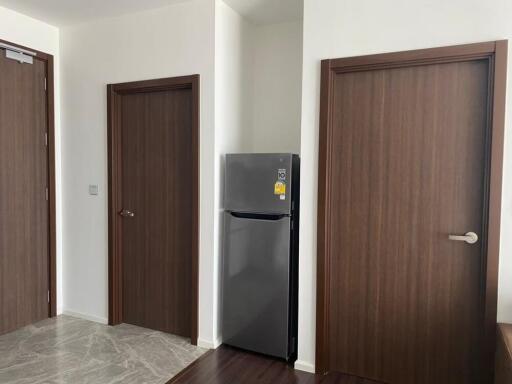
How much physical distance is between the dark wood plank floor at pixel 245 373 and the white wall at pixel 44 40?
1.71 m

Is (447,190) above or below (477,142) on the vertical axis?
below

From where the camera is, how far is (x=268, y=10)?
2.96m

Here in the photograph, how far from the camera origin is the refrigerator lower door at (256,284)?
264 centimetres

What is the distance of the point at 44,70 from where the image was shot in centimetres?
331

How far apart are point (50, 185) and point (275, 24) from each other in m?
2.43

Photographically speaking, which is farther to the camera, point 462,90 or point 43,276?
point 43,276

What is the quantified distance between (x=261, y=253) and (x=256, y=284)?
0.77 ft

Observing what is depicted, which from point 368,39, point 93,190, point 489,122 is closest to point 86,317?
point 93,190

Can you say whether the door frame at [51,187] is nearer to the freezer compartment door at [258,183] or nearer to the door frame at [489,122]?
the freezer compartment door at [258,183]

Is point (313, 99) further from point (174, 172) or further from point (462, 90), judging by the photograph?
point (174, 172)

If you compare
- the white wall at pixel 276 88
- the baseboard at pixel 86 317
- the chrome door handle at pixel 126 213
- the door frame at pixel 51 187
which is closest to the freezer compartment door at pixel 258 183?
the white wall at pixel 276 88

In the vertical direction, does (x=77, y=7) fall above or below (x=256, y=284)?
above

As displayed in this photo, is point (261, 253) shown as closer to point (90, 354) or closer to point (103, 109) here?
point (90, 354)

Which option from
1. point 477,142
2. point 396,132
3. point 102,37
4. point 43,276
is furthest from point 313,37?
point 43,276
